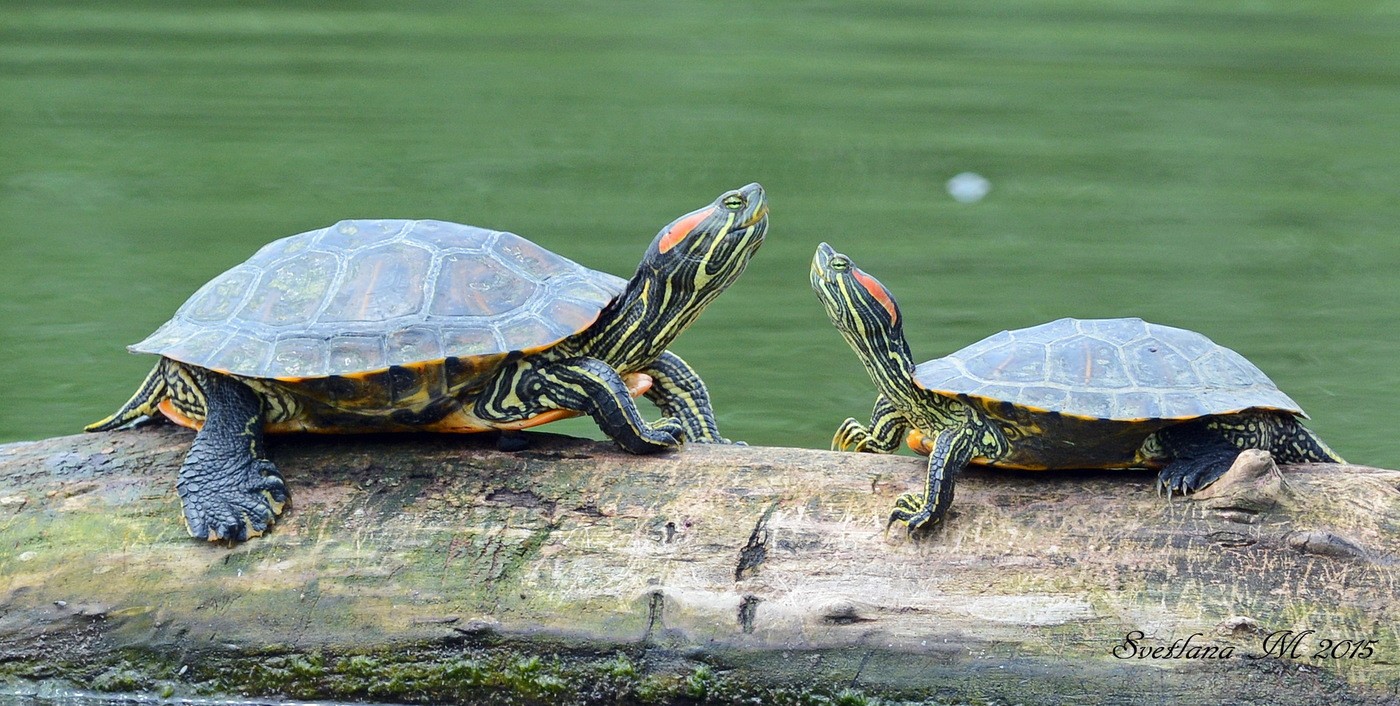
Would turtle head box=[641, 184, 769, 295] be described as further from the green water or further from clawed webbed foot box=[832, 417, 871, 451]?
the green water

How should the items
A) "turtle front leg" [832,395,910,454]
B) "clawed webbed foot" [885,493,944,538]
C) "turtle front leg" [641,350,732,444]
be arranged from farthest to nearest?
"turtle front leg" [641,350,732,444] < "turtle front leg" [832,395,910,454] < "clawed webbed foot" [885,493,944,538]

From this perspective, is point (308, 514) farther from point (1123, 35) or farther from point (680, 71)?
point (1123, 35)

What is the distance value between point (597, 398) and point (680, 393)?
600mm

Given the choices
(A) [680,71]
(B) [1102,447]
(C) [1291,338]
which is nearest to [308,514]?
(B) [1102,447]

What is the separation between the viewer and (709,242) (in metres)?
4.14

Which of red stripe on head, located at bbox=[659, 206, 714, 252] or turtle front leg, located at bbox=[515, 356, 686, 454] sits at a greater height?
red stripe on head, located at bbox=[659, 206, 714, 252]

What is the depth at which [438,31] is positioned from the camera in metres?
14.2

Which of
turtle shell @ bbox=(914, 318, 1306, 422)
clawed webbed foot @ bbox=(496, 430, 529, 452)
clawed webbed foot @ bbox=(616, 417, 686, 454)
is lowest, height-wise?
clawed webbed foot @ bbox=(496, 430, 529, 452)

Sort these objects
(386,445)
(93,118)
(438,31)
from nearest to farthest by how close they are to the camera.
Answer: (386,445) < (93,118) < (438,31)

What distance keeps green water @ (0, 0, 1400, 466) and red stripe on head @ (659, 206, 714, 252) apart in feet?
6.58

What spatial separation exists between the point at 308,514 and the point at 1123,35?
12.4 meters

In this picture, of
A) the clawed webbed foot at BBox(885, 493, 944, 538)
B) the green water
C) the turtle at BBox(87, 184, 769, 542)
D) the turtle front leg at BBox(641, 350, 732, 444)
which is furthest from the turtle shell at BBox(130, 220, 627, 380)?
the green water

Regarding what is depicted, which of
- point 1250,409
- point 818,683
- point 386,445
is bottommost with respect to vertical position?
point 818,683

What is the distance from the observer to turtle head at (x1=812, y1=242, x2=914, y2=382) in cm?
398
